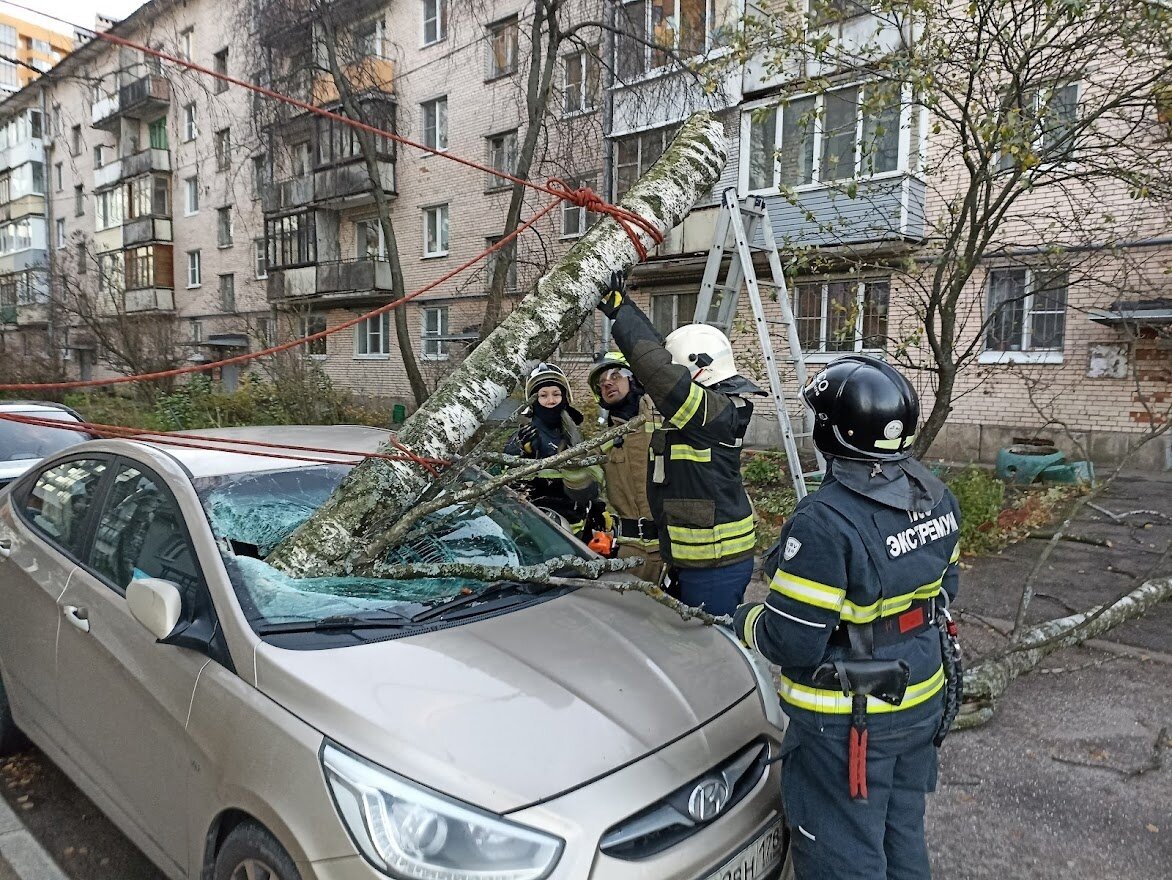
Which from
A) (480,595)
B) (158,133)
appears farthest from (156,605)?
(158,133)

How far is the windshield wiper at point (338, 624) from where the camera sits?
214 cm

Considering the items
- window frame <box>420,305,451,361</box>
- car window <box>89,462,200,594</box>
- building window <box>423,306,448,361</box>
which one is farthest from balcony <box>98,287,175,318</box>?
car window <box>89,462,200,594</box>

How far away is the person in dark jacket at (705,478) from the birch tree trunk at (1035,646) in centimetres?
120

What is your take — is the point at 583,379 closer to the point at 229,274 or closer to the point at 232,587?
the point at 232,587

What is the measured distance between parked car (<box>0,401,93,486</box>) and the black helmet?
6314mm

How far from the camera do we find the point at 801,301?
47.3ft

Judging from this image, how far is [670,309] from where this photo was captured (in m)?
17.3

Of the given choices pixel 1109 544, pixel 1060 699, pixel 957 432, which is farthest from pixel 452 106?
pixel 1060 699

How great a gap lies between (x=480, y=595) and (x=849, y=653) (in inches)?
45.4

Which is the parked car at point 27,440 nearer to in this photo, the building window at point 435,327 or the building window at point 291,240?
the building window at point 435,327

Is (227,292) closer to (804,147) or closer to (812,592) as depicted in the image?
(804,147)

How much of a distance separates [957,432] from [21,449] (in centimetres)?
1284

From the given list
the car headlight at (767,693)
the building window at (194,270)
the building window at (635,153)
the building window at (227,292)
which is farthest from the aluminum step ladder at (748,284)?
the building window at (194,270)

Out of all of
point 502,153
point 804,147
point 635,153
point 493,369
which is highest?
point 502,153
